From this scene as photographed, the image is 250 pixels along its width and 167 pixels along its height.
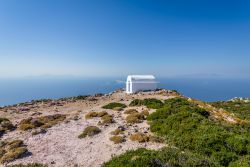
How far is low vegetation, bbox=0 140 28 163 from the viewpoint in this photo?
38.2 feet

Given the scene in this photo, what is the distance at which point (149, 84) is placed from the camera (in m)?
39.2

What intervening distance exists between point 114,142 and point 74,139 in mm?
3537

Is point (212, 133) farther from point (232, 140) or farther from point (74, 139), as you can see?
point (74, 139)

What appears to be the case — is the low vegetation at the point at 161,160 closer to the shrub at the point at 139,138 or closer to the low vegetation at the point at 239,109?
the shrub at the point at 139,138

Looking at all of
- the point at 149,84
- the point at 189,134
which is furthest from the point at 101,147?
the point at 149,84

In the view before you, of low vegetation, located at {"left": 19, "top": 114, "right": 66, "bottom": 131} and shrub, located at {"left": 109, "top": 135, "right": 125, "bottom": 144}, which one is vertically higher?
shrub, located at {"left": 109, "top": 135, "right": 125, "bottom": 144}

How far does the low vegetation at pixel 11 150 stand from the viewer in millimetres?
11646

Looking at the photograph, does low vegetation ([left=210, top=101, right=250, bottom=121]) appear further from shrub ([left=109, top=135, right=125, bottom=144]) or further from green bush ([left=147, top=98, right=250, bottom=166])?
shrub ([left=109, top=135, right=125, bottom=144])

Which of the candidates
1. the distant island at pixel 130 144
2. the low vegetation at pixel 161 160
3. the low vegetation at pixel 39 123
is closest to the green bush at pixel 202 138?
the distant island at pixel 130 144

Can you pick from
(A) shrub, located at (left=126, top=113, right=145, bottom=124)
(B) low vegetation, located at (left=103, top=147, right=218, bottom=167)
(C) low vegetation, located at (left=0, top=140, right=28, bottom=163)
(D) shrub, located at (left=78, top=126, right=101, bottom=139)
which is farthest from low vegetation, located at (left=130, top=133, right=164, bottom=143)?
(C) low vegetation, located at (left=0, top=140, right=28, bottom=163)

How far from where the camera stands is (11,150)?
12.8 metres

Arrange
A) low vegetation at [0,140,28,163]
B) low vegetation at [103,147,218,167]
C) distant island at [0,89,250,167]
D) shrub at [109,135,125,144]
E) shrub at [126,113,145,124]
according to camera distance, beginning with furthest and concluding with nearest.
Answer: shrub at [126,113,145,124] < shrub at [109,135,125,144] < low vegetation at [0,140,28,163] < distant island at [0,89,250,167] < low vegetation at [103,147,218,167]

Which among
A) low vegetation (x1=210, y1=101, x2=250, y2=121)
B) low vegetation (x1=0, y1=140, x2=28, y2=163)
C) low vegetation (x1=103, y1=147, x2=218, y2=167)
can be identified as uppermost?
low vegetation (x1=103, y1=147, x2=218, y2=167)

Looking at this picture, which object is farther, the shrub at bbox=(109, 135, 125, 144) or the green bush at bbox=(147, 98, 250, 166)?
the shrub at bbox=(109, 135, 125, 144)
